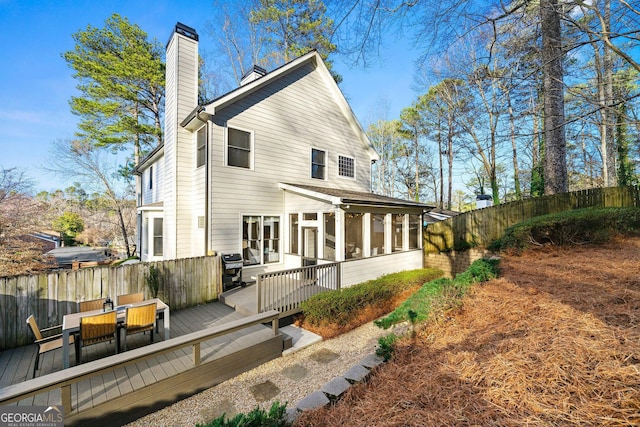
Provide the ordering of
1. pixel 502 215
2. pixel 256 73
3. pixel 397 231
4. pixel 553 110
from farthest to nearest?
pixel 502 215 < pixel 256 73 < pixel 397 231 < pixel 553 110

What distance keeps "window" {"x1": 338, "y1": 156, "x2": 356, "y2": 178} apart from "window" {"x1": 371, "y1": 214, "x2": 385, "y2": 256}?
3.45 metres

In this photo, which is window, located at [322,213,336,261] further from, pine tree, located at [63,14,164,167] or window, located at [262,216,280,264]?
pine tree, located at [63,14,164,167]

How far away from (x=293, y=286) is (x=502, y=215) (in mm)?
10351

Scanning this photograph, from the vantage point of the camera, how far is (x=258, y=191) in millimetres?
9117

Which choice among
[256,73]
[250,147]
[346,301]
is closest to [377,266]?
[346,301]

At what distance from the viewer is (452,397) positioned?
213 centimetres

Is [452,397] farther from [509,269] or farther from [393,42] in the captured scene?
[393,42]

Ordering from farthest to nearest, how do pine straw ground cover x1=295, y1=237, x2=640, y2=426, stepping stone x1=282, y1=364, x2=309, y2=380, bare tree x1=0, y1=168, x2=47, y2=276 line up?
bare tree x1=0, y1=168, x2=47, y2=276 → stepping stone x1=282, y1=364, x2=309, y2=380 → pine straw ground cover x1=295, y1=237, x2=640, y2=426

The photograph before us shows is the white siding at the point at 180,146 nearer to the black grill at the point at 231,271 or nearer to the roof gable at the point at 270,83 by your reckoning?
the roof gable at the point at 270,83

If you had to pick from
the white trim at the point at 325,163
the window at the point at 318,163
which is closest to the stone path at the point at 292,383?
the white trim at the point at 325,163

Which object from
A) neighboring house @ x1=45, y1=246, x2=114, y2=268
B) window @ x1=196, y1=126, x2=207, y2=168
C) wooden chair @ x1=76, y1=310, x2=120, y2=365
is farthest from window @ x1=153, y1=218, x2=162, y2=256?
wooden chair @ x1=76, y1=310, x2=120, y2=365

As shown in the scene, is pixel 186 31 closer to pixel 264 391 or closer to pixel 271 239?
pixel 271 239

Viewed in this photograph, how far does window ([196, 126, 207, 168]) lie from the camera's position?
8.41 m

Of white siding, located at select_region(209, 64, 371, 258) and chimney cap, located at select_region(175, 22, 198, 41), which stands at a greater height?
chimney cap, located at select_region(175, 22, 198, 41)
